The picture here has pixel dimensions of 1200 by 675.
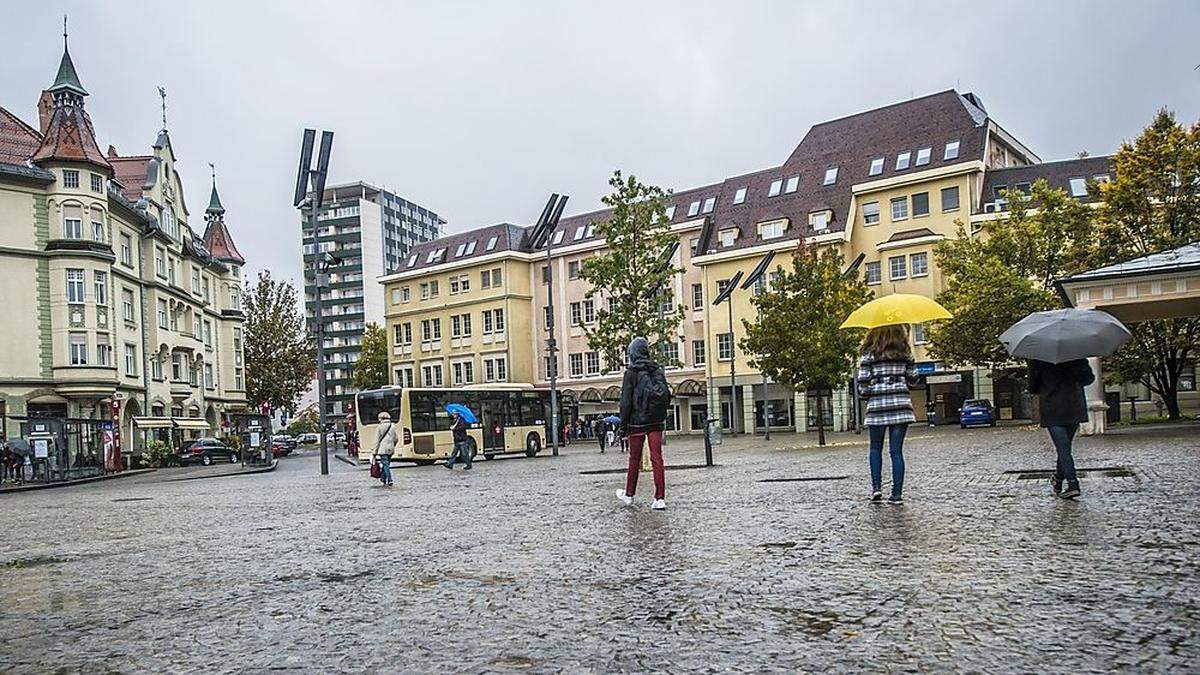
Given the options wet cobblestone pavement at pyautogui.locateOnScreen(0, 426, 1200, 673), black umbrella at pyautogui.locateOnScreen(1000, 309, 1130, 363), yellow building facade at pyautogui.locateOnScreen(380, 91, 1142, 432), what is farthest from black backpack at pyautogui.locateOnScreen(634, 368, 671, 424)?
yellow building facade at pyautogui.locateOnScreen(380, 91, 1142, 432)

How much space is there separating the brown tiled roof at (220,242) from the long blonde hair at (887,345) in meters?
75.4

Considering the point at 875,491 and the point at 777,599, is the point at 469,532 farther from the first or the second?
the point at 777,599

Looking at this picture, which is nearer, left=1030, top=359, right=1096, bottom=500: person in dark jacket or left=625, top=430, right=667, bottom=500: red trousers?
left=1030, top=359, right=1096, bottom=500: person in dark jacket

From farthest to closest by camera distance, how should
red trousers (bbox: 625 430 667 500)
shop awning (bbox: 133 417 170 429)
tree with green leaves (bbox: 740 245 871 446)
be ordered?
shop awning (bbox: 133 417 170 429) → tree with green leaves (bbox: 740 245 871 446) → red trousers (bbox: 625 430 667 500)

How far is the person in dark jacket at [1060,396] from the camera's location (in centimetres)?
1023

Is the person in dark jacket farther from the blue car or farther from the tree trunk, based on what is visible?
the blue car

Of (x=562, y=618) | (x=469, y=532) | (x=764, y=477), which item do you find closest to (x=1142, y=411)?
(x=764, y=477)

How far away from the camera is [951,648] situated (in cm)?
448

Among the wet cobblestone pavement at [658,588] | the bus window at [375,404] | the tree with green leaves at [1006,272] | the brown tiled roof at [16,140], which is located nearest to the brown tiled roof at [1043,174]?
the tree with green leaves at [1006,272]

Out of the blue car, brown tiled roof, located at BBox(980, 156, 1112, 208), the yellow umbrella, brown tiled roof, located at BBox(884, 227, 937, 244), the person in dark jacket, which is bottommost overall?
the blue car

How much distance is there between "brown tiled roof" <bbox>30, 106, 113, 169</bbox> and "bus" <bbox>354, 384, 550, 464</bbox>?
2093 centimetres

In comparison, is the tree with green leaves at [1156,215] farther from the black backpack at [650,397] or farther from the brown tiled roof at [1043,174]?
the black backpack at [650,397]

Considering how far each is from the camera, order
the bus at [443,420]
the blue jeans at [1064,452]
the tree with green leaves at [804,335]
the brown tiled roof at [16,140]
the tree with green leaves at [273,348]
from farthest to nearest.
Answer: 1. the tree with green leaves at [273,348]
2. the brown tiled roof at [16,140]
3. the bus at [443,420]
4. the tree with green leaves at [804,335]
5. the blue jeans at [1064,452]

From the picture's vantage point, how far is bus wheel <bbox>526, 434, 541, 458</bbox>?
4291cm
